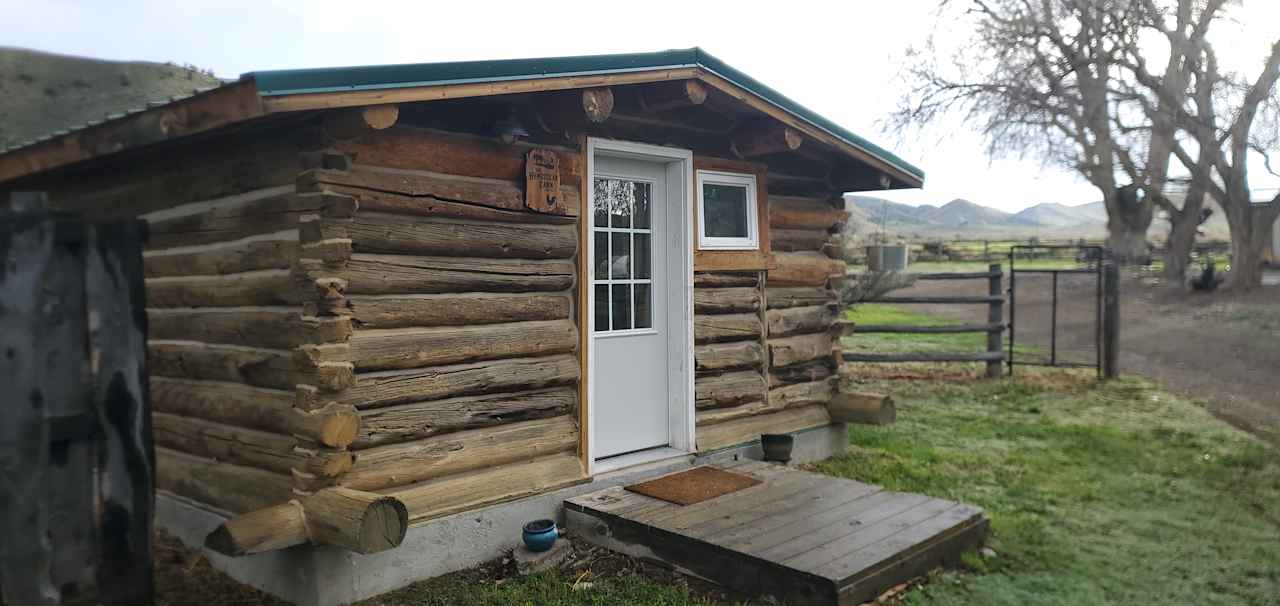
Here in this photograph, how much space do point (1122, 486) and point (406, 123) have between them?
660 centimetres

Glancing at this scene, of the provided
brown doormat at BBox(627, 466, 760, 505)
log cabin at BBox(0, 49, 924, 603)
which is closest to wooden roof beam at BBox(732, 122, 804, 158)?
log cabin at BBox(0, 49, 924, 603)

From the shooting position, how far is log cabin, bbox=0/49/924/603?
477 centimetres

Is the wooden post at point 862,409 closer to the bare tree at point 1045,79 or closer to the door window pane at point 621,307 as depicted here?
the door window pane at point 621,307

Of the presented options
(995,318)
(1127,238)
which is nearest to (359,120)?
(995,318)

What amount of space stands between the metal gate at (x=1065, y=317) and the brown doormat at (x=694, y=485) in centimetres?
650

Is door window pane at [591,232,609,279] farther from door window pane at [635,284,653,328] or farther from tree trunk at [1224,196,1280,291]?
tree trunk at [1224,196,1280,291]

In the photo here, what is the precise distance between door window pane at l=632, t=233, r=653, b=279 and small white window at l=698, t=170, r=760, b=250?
1.46 feet

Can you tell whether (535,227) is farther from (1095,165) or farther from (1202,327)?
(1095,165)

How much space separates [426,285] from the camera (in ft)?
17.5

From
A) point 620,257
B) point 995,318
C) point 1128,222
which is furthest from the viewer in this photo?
point 1128,222

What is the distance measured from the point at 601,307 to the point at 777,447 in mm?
2109

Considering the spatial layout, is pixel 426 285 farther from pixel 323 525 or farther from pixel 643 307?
pixel 643 307

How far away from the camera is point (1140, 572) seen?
558 centimetres

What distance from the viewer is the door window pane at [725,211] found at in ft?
24.1
